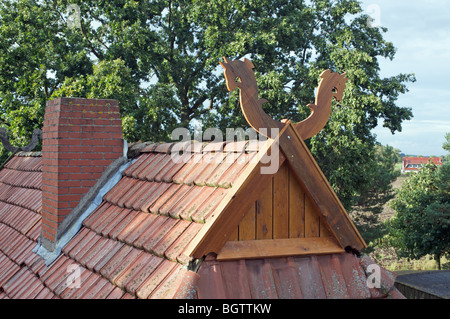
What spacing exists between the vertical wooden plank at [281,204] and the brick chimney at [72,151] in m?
2.08

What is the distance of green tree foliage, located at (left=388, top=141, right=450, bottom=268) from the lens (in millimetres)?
14180

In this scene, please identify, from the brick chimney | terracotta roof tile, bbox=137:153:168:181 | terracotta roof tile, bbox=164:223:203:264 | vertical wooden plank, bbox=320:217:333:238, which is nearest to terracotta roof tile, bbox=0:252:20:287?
the brick chimney

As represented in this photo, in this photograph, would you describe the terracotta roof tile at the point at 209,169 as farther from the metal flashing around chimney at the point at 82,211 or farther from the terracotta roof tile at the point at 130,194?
the metal flashing around chimney at the point at 82,211

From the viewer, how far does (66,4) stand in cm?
1755

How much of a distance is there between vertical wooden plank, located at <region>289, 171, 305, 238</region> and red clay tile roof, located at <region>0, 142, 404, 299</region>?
0.59 feet

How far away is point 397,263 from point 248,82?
21838 millimetres

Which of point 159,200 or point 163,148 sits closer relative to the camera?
point 159,200

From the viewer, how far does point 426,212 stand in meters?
14.3

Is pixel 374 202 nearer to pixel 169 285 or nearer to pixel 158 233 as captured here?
pixel 158 233

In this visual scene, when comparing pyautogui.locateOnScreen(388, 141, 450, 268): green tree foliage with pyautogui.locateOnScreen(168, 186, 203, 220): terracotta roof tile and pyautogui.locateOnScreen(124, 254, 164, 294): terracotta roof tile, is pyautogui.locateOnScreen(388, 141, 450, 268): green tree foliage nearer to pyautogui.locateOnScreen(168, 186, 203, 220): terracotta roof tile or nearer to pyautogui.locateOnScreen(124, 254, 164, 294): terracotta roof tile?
pyautogui.locateOnScreen(168, 186, 203, 220): terracotta roof tile

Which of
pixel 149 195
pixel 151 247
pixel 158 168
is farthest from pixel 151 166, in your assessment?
pixel 151 247

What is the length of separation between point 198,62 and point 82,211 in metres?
15.6
